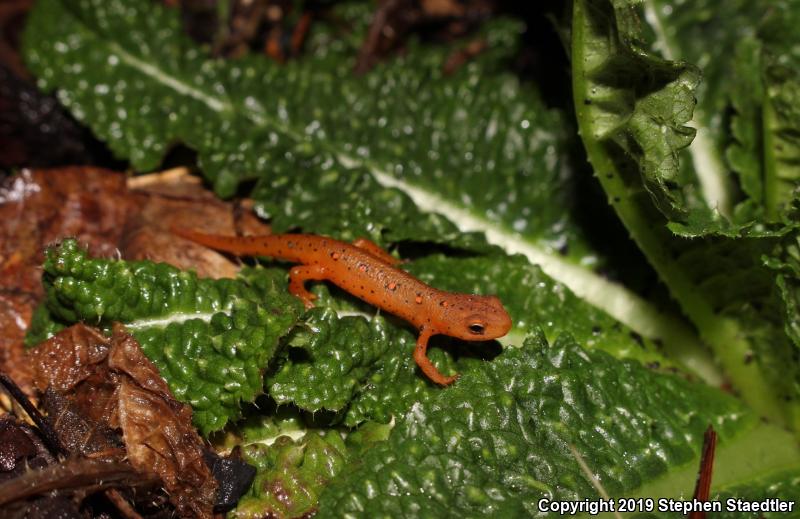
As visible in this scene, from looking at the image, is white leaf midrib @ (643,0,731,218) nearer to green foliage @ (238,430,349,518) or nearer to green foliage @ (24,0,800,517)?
green foliage @ (24,0,800,517)


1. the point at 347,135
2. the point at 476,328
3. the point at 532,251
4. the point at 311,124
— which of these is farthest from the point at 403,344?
the point at 311,124

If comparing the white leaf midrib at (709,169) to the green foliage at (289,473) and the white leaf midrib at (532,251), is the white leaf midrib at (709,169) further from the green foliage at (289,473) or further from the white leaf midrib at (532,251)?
the green foliage at (289,473)

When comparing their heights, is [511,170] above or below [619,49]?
below

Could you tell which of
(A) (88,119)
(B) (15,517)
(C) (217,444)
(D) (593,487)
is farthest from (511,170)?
(B) (15,517)

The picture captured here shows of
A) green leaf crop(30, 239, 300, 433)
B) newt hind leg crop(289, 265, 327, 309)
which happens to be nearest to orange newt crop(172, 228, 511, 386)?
newt hind leg crop(289, 265, 327, 309)

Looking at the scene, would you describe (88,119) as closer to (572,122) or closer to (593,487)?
(572,122)

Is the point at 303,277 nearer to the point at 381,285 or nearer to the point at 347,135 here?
the point at 381,285

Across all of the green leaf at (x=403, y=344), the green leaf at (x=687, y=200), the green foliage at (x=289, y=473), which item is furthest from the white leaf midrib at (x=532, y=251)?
the green foliage at (x=289, y=473)
